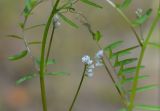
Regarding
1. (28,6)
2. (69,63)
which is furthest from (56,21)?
(69,63)

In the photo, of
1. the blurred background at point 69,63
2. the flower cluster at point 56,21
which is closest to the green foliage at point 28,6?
the flower cluster at point 56,21

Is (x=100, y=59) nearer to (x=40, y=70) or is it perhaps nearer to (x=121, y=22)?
(x=40, y=70)

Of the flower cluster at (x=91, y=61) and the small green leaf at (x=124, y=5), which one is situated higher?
the small green leaf at (x=124, y=5)

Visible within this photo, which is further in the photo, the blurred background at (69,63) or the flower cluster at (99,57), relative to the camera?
the blurred background at (69,63)

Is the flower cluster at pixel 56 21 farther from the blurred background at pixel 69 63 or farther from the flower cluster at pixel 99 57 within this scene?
the blurred background at pixel 69 63

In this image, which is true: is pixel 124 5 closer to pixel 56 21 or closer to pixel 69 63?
pixel 56 21

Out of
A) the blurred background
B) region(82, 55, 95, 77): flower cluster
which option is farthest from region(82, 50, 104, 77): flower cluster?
the blurred background

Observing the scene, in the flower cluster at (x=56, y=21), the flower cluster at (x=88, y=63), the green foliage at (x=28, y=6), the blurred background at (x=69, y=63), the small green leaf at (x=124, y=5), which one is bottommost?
the blurred background at (x=69, y=63)

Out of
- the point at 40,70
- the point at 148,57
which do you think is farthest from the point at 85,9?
the point at 40,70
